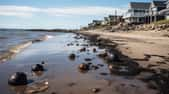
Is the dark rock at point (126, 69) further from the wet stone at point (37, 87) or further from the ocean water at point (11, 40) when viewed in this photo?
the ocean water at point (11, 40)

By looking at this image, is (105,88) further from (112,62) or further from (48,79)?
(112,62)

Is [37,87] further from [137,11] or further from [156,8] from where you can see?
[137,11]

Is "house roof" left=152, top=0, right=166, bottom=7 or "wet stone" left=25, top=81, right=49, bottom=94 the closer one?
"wet stone" left=25, top=81, right=49, bottom=94

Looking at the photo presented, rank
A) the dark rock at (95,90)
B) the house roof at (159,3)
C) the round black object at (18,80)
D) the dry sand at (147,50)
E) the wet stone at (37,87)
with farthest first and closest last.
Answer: the house roof at (159,3) < the dry sand at (147,50) < the round black object at (18,80) < the wet stone at (37,87) < the dark rock at (95,90)

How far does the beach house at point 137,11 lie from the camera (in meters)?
93.2

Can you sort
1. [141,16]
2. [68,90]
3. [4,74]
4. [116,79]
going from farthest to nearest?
[141,16], [4,74], [116,79], [68,90]

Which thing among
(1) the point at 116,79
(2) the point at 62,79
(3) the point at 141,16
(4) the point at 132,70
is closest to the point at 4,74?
(2) the point at 62,79

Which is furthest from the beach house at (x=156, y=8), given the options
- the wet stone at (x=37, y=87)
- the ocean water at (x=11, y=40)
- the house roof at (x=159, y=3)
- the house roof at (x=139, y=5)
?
the wet stone at (x=37, y=87)

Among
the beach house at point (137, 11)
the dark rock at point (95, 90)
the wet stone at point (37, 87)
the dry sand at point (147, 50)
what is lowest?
the dry sand at point (147, 50)

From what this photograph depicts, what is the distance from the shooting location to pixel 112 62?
58.7 ft

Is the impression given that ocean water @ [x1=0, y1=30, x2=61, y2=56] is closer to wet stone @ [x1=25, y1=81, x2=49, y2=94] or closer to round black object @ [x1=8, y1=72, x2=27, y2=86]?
round black object @ [x1=8, y1=72, x2=27, y2=86]

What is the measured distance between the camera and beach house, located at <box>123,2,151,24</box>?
3668 inches

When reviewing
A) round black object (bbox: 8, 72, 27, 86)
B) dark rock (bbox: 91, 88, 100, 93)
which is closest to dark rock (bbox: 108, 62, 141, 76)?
dark rock (bbox: 91, 88, 100, 93)

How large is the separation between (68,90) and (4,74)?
5.38m
